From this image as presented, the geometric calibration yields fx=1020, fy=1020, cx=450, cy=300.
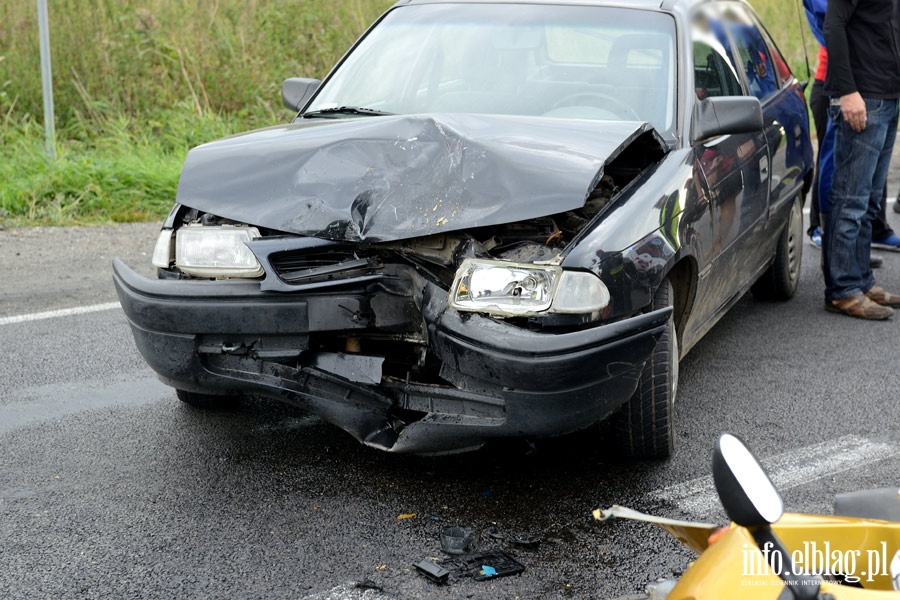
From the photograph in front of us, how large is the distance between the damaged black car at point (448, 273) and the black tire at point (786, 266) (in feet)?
5.77

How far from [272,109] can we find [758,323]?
605cm

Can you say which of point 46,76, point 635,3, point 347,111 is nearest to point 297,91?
point 347,111

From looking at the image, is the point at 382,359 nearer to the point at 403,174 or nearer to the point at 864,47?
the point at 403,174

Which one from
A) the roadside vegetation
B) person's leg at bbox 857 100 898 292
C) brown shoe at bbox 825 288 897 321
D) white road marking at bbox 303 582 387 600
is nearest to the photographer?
white road marking at bbox 303 582 387 600

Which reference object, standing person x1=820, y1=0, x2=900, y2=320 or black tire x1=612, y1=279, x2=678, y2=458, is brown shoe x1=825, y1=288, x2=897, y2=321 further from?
black tire x1=612, y1=279, x2=678, y2=458

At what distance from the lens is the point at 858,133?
17.8ft

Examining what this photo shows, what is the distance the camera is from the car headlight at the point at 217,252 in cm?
331

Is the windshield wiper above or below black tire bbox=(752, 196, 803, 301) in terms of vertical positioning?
above

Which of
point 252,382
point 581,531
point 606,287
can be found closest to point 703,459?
point 581,531

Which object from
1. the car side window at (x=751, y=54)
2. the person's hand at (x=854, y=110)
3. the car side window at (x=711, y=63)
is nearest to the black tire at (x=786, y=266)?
the person's hand at (x=854, y=110)

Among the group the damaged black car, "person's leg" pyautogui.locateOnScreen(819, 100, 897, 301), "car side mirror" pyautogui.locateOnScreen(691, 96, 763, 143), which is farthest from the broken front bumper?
"person's leg" pyautogui.locateOnScreen(819, 100, 897, 301)

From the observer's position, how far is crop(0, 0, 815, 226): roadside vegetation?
25.9ft

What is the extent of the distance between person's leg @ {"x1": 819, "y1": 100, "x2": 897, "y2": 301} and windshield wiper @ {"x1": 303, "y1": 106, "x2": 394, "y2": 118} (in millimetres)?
2631

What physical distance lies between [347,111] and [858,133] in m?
2.81
